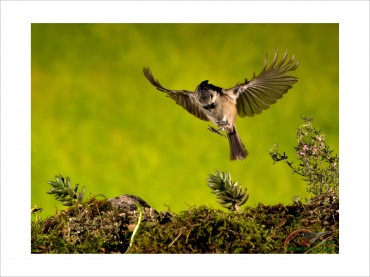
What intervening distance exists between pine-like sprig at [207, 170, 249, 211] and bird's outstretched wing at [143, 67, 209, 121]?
28 centimetres

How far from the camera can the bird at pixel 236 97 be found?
9.71 feet

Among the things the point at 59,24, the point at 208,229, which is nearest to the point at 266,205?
the point at 208,229

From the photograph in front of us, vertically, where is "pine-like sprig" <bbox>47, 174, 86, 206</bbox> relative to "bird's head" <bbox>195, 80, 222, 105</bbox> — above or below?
below

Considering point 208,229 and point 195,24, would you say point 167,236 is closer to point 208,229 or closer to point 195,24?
point 208,229

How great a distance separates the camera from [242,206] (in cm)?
298

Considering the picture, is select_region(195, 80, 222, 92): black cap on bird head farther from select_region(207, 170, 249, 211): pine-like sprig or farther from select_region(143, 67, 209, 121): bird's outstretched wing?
select_region(207, 170, 249, 211): pine-like sprig

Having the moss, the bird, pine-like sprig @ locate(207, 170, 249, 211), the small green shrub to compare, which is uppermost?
the bird

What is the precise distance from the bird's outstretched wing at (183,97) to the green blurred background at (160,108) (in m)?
0.02

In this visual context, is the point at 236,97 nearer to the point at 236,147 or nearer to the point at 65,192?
the point at 236,147

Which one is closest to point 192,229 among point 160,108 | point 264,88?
point 160,108

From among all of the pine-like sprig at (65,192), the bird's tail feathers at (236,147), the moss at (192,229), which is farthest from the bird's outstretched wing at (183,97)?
Answer: the pine-like sprig at (65,192)

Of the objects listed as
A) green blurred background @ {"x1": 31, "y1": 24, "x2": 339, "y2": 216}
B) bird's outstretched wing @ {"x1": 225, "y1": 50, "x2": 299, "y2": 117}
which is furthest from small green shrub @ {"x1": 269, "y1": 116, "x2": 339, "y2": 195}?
bird's outstretched wing @ {"x1": 225, "y1": 50, "x2": 299, "y2": 117}

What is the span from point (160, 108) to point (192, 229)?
1.89ft

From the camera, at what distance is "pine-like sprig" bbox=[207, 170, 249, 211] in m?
2.97
